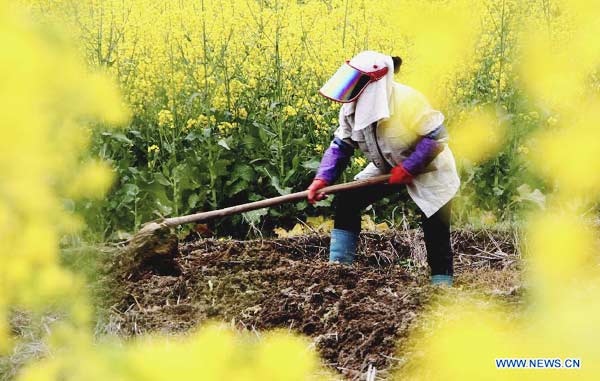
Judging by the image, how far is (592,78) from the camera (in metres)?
4.17

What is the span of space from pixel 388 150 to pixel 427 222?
443mm

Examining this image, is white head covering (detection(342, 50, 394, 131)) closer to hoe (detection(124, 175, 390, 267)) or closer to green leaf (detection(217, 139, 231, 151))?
hoe (detection(124, 175, 390, 267))

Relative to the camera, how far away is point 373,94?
Answer: 399 centimetres

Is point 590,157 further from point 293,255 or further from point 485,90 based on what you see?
point 485,90

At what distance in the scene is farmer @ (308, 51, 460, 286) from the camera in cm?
402

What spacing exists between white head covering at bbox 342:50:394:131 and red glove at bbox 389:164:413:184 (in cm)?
26

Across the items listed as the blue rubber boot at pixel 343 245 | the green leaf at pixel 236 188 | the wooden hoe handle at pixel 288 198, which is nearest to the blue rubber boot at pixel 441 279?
the blue rubber boot at pixel 343 245

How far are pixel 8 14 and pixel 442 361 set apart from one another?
0.74m

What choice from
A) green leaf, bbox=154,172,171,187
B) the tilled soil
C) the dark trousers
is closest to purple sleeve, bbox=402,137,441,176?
the dark trousers

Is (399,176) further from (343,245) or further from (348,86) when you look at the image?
(343,245)

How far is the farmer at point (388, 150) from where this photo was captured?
402 centimetres

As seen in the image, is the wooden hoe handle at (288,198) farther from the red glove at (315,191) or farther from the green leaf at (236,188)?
the green leaf at (236,188)

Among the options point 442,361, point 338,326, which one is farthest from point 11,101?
point 338,326

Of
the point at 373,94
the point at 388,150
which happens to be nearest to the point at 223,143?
the point at 388,150
